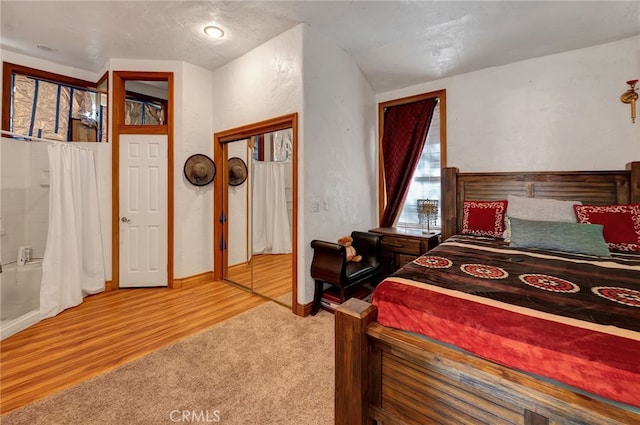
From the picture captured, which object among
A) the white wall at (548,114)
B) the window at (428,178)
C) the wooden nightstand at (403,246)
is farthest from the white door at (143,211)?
the white wall at (548,114)

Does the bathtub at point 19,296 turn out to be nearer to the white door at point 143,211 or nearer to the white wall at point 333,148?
the white door at point 143,211

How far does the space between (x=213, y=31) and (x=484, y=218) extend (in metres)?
3.48

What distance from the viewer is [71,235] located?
9.17ft

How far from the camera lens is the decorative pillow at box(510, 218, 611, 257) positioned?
194cm

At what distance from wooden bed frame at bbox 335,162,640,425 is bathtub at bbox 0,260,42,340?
2.92 meters

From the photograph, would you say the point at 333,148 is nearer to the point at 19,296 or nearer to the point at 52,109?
the point at 19,296

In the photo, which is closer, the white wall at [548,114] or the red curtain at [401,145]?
the white wall at [548,114]

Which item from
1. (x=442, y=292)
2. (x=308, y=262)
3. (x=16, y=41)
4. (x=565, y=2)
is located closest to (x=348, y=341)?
(x=442, y=292)

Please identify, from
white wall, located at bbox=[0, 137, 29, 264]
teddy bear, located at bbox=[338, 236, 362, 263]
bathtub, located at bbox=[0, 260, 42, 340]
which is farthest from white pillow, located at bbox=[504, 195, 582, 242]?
white wall, located at bbox=[0, 137, 29, 264]

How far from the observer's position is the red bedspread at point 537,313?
0.86 m

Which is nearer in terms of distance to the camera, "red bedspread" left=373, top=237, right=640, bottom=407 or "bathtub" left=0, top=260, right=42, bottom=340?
"red bedspread" left=373, top=237, right=640, bottom=407

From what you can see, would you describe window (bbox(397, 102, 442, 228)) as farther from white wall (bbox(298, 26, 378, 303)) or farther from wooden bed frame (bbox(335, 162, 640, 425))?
wooden bed frame (bbox(335, 162, 640, 425))

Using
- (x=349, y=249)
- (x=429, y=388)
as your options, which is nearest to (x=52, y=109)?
(x=349, y=249)

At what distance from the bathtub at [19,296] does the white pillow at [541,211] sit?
14.5 feet
